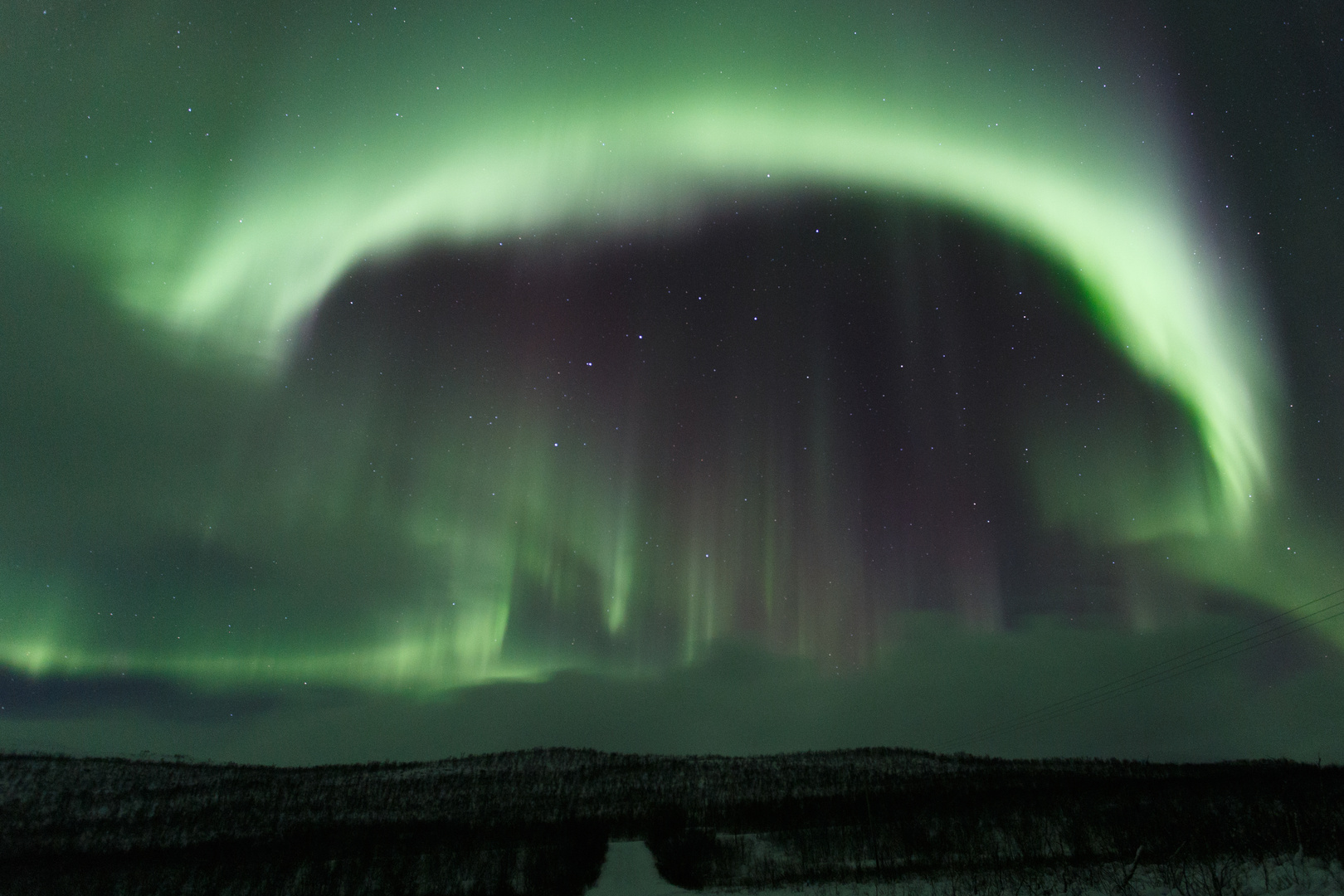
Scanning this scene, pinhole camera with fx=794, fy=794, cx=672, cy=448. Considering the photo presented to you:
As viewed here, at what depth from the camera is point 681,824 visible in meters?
47.6

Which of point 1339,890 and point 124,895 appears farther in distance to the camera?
point 124,895

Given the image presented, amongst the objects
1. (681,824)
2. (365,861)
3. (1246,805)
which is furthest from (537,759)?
(1246,805)

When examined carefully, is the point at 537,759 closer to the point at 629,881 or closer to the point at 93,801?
the point at 93,801

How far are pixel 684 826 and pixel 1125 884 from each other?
118 feet

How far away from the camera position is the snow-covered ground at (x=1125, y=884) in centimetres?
1257

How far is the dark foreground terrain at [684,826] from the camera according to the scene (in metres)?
25.5

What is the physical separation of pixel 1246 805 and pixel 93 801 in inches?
3521

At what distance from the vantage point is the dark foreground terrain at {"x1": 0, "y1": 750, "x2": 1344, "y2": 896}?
83.7ft

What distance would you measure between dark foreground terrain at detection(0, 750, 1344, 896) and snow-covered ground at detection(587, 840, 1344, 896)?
20 cm

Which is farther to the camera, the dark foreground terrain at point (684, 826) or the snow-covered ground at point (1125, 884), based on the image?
the dark foreground terrain at point (684, 826)

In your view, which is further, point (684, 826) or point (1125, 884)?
point (684, 826)

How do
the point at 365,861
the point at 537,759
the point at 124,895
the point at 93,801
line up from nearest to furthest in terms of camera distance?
the point at 124,895 → the point at 365,861 → the point at 93,801 → the point at 537,759

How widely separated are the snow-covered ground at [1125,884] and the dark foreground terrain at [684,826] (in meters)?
0.20

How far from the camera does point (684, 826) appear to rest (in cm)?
4681
